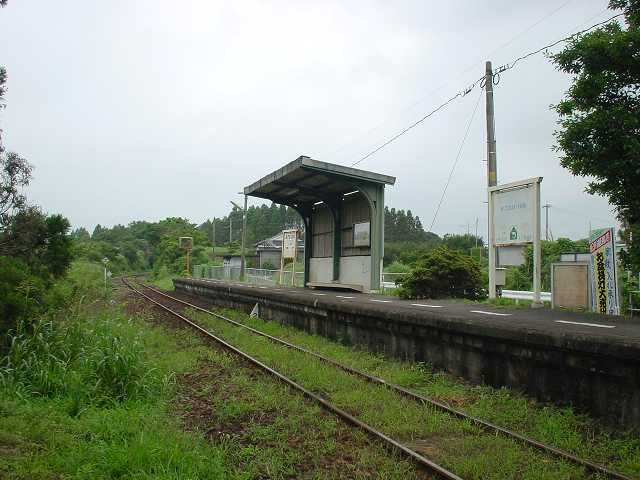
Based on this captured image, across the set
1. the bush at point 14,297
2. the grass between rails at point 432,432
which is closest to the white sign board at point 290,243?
the grass between rails at point 432,432

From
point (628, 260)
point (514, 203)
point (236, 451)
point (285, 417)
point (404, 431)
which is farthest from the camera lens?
point (514, 203)

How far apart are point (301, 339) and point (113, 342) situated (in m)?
5.43

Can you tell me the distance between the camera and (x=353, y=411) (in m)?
5.86

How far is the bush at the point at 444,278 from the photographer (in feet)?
48.8

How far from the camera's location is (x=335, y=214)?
20.4 metres

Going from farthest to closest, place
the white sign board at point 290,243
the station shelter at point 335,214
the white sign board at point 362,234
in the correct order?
the white sign board at point 290,243 → the white sign board at point 362,234 → the station shelter at point 335,214

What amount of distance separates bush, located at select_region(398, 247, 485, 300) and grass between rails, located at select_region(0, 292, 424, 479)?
7.99m

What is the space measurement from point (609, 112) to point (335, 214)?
12.5m

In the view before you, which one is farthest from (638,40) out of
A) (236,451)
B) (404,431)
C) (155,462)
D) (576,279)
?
(155,462)

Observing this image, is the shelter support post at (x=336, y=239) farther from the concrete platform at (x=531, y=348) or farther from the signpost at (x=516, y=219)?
the concrete platform at (x=531, y=348)

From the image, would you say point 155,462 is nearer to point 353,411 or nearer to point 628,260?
point 353,411

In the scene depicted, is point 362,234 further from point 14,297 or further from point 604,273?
point 14,297

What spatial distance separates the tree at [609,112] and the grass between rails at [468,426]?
487 centimetres

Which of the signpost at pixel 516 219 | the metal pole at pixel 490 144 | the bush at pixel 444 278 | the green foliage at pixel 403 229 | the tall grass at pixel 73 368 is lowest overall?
the tall grass at pixel 73 368
